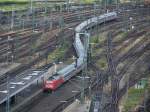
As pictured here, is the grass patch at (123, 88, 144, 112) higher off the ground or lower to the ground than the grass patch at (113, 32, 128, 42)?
lower

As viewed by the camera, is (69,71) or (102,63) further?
(102,63)

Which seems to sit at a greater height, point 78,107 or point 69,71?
point 69,71

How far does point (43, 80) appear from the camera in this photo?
43719mm

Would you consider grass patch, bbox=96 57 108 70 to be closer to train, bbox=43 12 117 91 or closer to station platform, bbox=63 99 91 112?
train, bbox=43 12 117 91

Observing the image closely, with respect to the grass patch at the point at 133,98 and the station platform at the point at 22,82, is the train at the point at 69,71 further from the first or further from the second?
the grass patch at the point at 133,98

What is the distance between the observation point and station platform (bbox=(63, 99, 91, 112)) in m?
37.4

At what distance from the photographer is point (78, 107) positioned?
3816cm

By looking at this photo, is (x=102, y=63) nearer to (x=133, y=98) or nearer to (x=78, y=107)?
(x=133, y=98)

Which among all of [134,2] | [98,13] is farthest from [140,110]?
[134,2]

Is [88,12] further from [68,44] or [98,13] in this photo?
[68,44]

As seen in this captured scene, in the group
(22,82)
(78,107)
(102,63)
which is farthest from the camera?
(102,63)

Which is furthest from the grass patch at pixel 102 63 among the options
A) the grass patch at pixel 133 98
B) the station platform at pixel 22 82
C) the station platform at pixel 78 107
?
the station platform at pixel 78 107

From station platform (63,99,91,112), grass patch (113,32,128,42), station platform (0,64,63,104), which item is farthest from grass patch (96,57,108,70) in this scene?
grass patch (113,32,128,42)

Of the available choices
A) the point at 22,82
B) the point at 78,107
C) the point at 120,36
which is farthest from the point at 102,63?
the point at 120,36
